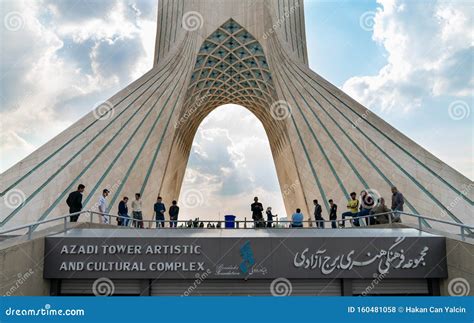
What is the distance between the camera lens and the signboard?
541 cm

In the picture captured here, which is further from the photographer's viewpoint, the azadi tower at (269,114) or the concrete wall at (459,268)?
the azadi tower at (269,114)

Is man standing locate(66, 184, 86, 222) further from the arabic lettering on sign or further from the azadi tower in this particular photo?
the arabic lettering on sign

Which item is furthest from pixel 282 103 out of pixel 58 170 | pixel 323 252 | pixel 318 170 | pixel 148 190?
pixel 323 252

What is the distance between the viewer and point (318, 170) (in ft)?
44.8

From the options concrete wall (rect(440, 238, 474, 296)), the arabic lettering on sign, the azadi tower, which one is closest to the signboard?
the arabic lettering on sign

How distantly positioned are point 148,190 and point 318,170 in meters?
6.01

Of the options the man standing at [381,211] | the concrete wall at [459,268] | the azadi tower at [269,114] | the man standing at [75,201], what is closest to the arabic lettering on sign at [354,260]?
the concrete wall at [459,268]

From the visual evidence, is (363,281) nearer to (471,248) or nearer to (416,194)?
(471,248)

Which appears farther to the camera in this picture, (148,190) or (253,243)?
(148,190)

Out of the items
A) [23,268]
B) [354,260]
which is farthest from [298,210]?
[23,268]

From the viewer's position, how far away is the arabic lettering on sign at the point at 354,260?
5.45 meters

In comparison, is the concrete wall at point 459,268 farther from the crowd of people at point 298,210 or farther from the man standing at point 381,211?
the man standing at point 381,211

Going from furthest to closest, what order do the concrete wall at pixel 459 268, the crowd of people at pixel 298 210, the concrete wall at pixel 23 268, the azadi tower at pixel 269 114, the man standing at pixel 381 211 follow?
the azadi tower at pixel 269 114
the man standing at pixel 381 211
the crowd of people at pixel 298 210
the concrete wall at pixel 459 268
the concrete wall at pixel 23 268

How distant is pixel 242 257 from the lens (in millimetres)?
5477
